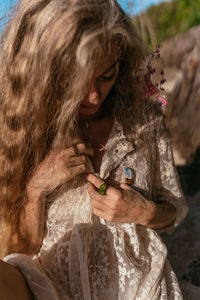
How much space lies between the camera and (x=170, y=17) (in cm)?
786

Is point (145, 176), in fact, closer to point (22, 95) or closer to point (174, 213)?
point (174, 213)

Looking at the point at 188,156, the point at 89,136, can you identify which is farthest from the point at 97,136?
the point at 188,156

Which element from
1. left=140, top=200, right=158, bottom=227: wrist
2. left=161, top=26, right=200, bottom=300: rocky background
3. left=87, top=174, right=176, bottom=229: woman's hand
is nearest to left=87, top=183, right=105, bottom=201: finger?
left=87, top=174, right=176, bottom=229: woman's hand

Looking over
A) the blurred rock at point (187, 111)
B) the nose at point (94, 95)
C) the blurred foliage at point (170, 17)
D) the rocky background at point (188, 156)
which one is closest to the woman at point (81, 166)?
the nose at point (94, 95)

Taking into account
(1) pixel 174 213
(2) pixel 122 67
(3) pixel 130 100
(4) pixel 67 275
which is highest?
(2) pixel 122 67

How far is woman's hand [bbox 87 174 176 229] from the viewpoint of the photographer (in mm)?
1412

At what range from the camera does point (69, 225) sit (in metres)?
1.55

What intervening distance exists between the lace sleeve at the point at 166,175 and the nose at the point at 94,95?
37cm

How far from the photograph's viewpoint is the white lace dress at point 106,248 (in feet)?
4.94

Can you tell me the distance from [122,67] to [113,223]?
64 centimetres

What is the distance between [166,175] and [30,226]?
24.0 inches

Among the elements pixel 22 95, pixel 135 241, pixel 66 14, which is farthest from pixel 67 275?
pixel 66 14

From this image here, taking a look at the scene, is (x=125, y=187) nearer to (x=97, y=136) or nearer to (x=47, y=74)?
(x=97, y=136)

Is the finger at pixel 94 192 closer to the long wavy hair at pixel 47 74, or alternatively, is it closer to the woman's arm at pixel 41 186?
the woman's arm at pixel 41 186
